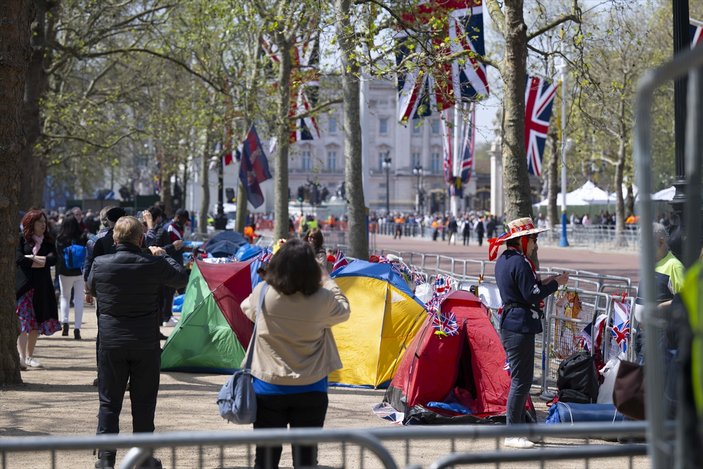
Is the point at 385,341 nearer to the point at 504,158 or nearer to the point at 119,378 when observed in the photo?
the point at 504,158

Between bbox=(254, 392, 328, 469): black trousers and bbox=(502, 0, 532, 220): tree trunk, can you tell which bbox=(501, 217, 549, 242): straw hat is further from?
bbox=(502, 0, 532, 220): tree trunk

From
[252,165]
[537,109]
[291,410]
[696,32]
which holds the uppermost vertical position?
[696,32]

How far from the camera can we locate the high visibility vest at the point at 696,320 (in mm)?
2604

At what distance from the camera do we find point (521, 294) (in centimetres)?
780

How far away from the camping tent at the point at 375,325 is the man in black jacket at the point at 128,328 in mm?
4144

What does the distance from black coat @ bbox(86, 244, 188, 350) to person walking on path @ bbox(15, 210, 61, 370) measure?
187 inches

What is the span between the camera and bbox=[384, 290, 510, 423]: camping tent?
8.92 meters

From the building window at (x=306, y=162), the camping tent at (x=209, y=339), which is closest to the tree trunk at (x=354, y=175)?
the camping tent at (x=209, y=339)

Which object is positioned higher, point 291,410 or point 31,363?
point 291,410

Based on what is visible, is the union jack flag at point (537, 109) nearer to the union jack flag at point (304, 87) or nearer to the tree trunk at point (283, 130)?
the union jack flag at point (304, 87)

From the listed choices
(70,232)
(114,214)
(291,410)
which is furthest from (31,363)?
(291,410)

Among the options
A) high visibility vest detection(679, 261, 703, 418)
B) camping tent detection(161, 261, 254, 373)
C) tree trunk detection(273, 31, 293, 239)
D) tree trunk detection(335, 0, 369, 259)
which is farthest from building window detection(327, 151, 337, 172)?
high visibility vest detection(679, 261, 703, 418)

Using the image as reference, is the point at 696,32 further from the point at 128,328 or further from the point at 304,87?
the point at 304,87

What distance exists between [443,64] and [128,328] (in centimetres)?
752
